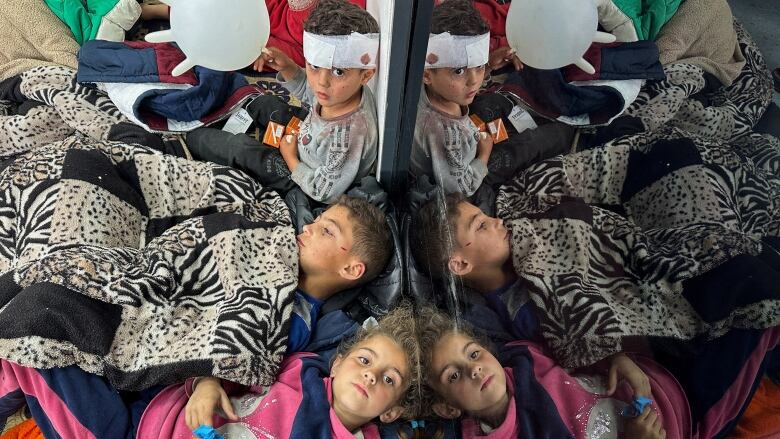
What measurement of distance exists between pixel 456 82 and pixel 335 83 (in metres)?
0.30

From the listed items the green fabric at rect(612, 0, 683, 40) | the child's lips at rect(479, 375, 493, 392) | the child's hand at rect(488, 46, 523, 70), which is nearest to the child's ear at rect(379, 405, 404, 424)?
the child's lips at rect(479, 375, 493, 392)

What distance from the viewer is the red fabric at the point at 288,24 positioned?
1231mm

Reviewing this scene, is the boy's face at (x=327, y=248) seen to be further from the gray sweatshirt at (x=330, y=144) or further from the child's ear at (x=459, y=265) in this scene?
the child's ear at (x=459, y=265)

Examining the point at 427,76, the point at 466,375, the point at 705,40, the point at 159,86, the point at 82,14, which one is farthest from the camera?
the point at 82,14

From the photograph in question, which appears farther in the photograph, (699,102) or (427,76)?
(427,76)

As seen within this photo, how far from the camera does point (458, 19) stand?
97cm

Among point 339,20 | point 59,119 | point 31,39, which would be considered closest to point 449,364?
point 339,20

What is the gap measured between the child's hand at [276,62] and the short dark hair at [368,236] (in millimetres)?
309

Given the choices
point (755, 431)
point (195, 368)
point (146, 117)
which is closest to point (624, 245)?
point (755, 431)

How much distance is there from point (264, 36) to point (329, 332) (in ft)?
2.10

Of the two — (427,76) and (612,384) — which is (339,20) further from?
(612,384)

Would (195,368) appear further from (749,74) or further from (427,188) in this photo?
(749,74)

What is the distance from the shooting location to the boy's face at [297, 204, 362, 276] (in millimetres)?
1226

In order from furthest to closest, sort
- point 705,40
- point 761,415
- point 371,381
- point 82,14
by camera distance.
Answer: point 82,14 < point 371,381 < point 705,40 < point 761,415
